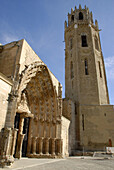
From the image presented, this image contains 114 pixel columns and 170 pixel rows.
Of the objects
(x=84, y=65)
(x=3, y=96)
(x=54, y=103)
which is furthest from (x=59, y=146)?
(x=84, y=65)

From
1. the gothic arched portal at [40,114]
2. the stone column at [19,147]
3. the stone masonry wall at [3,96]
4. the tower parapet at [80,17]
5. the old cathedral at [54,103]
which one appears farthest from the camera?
the tower parapet at [80,17]

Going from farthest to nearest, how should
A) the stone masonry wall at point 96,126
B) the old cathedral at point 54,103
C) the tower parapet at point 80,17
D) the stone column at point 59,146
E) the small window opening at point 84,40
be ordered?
the tower parapet at point 80,17
the small window opening at point 84,40
the stone masonry wall at point 96,126
the stone column at point 59,146
the old cathedral at point 54,103

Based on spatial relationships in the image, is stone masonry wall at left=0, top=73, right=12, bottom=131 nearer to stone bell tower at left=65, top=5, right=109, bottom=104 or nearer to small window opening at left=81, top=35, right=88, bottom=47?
stone bell tower at left=65, top=5, right=109, bottom=104

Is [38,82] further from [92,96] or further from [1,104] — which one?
[92,96]

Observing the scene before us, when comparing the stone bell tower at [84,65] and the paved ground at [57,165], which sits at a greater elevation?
the stone bell tower at [84,65]

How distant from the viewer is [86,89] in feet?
59.0

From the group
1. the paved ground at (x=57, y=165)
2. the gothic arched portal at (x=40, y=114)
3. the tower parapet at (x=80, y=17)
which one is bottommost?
the paved ground at (x=57, y=165)

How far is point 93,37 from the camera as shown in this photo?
22.2 metres

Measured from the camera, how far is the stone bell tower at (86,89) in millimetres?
15335

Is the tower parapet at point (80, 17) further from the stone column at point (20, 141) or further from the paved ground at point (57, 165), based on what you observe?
the paved ground at point (57, 165)

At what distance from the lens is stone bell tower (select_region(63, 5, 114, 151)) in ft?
50.3

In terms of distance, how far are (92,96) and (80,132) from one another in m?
4.60

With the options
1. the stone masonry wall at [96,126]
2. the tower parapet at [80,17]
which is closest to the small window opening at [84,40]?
the tower parapet at [80,17]

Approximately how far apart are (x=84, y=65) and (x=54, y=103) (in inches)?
374
